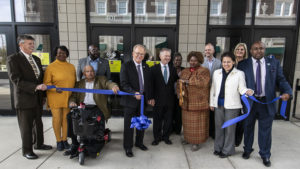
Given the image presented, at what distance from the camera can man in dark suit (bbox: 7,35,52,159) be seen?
8.37 ft

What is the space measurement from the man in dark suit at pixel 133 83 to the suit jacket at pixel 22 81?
4.12 ft

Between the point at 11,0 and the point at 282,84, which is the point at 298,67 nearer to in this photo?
the point at 282,84

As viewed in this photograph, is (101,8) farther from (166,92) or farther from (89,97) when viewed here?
(166,92)

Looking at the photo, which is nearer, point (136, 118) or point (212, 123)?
point (136, 118)

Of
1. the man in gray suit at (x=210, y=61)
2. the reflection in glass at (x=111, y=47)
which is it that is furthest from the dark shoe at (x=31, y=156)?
the man in gray suit at (x=210, y=61)

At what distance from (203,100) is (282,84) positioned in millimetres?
1087

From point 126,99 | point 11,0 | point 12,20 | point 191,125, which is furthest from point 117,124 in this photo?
point 11,0

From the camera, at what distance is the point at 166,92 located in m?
3.10

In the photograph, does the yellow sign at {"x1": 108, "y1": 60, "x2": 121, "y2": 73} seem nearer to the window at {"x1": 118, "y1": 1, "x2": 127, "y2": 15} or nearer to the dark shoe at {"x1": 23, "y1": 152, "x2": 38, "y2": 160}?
the window at {"x1": 118, "y1": 1, "x2": 127, "y2": 15}

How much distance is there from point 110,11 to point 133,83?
2.54 metres

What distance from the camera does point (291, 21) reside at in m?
4.48

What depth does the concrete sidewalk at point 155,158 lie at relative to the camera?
8.69 ft

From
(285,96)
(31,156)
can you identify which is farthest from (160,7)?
(31,156)

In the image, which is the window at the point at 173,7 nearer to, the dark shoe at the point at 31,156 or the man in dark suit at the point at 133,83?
the man in dark suit at the point at 133,83
